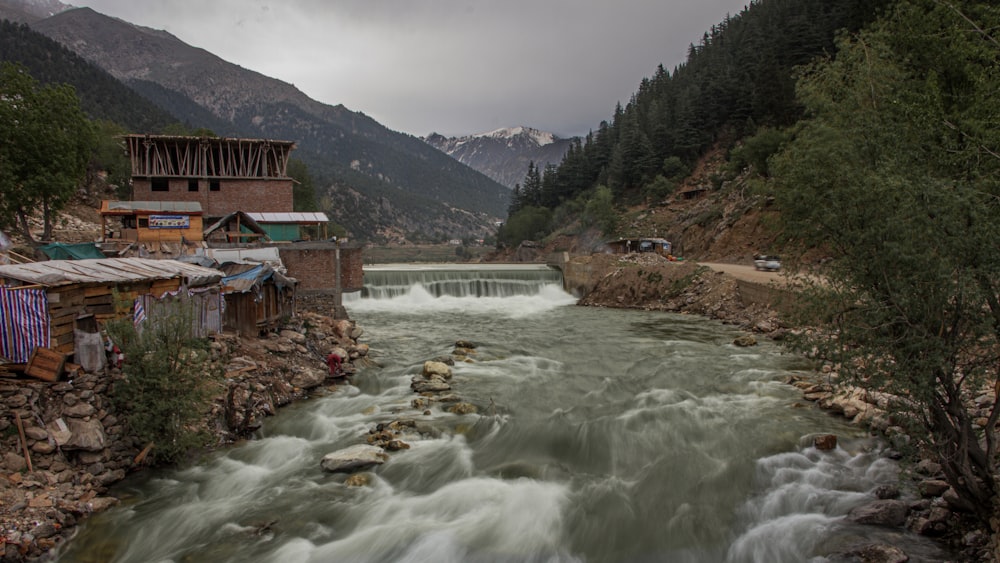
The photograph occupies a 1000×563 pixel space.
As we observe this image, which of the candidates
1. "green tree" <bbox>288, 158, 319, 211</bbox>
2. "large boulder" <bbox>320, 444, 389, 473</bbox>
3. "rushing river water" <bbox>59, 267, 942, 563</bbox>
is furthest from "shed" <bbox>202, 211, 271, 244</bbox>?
"green tree" <bbox>288, 158, 319, 211</bbox>

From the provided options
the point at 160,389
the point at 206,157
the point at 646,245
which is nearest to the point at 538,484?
the point at 160,389

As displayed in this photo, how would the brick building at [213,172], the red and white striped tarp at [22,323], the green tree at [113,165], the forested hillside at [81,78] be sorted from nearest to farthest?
1. the red and white striped tarp at [22,323]
2. the brick building at [213,172]
3. the green tree at [113,165]
4. the forested hillside at [81,78]

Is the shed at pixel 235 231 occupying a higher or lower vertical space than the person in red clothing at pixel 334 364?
higher

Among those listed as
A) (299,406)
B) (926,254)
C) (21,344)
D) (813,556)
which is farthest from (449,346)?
(926,254)

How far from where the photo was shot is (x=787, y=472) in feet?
32.0

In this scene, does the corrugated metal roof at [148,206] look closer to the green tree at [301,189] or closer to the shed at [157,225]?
the shed at [157,225]

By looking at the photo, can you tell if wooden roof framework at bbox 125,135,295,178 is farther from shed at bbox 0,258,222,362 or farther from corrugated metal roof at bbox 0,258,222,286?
shed at bbox 0,258,222,362

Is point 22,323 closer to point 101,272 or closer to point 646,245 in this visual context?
point 101,272

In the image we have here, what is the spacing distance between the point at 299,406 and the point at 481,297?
26.3 metres

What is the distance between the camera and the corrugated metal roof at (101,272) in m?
9.75

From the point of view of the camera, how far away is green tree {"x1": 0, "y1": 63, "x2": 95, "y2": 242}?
2416cm

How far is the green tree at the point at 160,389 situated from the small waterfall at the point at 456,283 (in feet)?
86.8

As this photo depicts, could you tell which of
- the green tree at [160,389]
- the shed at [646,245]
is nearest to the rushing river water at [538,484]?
the green tree at [160,389]

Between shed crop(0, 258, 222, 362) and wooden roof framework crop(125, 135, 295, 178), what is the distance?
2481 cm
